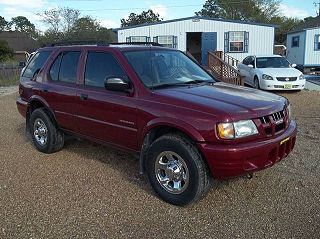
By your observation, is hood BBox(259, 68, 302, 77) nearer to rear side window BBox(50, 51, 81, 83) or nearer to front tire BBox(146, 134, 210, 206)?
rear side window BBox(50, 51, 81, 83)

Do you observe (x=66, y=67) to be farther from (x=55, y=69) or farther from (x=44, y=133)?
(x=44, y=133)

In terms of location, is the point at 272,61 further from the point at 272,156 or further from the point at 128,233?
the point at 128,233

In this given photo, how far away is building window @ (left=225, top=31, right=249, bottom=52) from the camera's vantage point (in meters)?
22.3

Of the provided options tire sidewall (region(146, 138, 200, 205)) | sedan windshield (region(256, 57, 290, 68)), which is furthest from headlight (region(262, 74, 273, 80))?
tire sidewall (region(146, 138, 200, 205))

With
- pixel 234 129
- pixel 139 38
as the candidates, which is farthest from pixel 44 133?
pixel 139 38

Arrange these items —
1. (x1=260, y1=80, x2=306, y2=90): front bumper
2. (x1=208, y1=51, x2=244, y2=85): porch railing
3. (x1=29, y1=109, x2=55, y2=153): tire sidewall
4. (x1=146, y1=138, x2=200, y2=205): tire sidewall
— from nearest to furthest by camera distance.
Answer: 1. (x1=146, y1=138, x2=200, y2=205): tire sidewall
2. (x1=29, y1=109, x2=55, y2=153): tire sidewall
3. (x1=208, y1=51, x2=244, y2=85): porch railing
4. (x1=260, y1=80, x2=306, y2=90): front bumper

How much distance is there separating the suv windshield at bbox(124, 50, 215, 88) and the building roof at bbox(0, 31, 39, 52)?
5106cm

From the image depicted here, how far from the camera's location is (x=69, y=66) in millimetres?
5492

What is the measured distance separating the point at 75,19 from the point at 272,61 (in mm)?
36137

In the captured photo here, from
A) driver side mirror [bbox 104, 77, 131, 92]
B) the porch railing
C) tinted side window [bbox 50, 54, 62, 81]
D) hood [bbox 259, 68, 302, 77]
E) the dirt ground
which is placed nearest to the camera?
the dirt ground

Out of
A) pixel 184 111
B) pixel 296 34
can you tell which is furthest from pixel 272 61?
pixel 296 34

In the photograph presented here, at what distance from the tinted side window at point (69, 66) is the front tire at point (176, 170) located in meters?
1.97

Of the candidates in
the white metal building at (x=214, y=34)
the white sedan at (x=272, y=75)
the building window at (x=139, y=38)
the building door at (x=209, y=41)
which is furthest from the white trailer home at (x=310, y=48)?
the white sedan at (x=272, y=75)

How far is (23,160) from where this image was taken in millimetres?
5789
